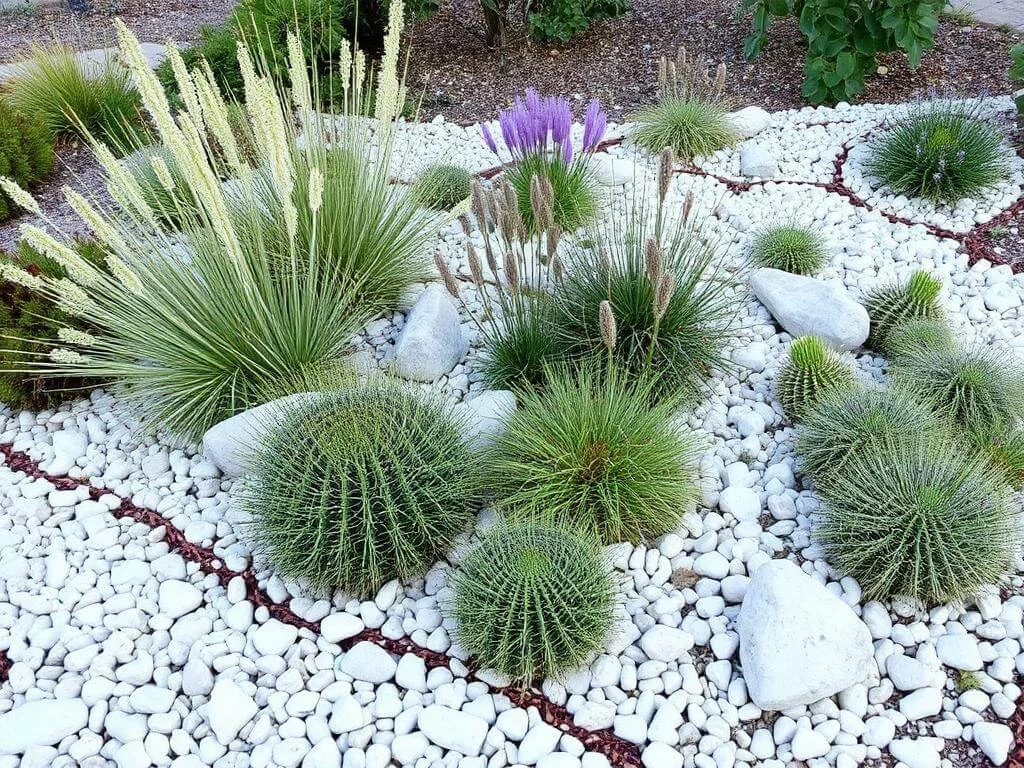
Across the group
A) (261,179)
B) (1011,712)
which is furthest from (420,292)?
(1011,712)

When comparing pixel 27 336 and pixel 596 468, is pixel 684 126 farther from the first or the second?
pixel 27 336

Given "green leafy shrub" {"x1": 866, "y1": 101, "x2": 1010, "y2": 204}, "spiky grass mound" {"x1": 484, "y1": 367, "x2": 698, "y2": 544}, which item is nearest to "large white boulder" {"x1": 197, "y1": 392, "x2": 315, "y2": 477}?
"spiky grass mound" {"x1": 484, "y1": 367, "x2": 698, "y2": 544}

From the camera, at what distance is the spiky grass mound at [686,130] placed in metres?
5.41

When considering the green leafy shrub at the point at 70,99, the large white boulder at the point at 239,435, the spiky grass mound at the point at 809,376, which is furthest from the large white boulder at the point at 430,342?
the green leafy shrub at the point at 70,99

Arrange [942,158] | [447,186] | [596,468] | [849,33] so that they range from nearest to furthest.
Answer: [596,468]
[942,158]
[447,186]
[849,33]

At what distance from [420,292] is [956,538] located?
2.70 m

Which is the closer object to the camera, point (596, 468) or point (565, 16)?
point (596, 468)

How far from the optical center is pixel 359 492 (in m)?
2.67

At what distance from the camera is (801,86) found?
6.39 metres

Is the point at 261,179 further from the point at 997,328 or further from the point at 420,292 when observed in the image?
the point at 997,328

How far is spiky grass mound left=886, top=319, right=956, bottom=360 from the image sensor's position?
3.47 metres

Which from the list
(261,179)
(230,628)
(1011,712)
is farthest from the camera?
(261,179)

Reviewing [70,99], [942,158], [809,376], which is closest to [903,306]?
[809,376]

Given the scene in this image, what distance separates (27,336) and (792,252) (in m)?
3.78
